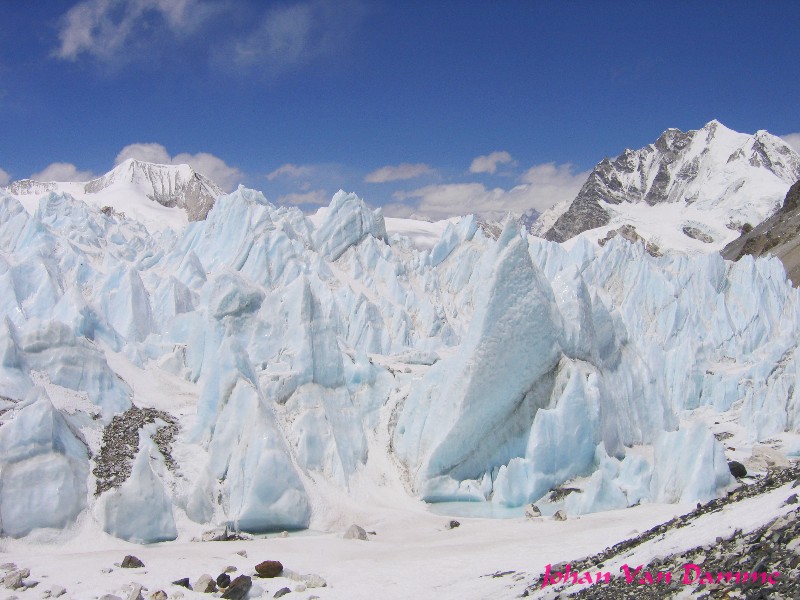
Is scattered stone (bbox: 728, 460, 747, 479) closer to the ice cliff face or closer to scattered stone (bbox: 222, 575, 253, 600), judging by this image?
scattered stone (bbox: 222, 575, 253, 600)

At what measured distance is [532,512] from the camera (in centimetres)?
1584

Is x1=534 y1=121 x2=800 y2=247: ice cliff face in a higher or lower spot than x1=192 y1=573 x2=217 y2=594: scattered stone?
higher

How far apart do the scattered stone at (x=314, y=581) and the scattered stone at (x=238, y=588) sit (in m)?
0.87

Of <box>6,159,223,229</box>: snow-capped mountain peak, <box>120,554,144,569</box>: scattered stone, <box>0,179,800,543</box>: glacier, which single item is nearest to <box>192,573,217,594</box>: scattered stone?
<box>120,554,144,569</box>: scattered stone

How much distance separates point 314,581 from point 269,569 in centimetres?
81

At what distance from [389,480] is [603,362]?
7.66 metres

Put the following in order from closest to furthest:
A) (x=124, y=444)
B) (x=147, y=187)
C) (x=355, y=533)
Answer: (x=355, y=533)
(x=124, y=444)
(x=147, y=187)

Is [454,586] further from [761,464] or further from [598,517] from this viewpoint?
[761,464]

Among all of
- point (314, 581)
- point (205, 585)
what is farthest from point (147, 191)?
point (314, 581)

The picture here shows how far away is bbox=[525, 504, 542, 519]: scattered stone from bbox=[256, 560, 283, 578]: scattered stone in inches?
259

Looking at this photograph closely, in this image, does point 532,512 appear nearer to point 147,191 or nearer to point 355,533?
point 355,533

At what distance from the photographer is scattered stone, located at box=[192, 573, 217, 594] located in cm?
1026

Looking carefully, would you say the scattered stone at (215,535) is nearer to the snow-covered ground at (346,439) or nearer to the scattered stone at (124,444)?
the snow-covered ground at (346,439)

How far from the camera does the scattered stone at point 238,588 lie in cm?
1005
